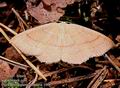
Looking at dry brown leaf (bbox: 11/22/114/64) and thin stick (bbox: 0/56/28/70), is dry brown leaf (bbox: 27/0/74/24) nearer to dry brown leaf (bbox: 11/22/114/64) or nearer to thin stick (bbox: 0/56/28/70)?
dry brown leaf (bbox: 11/22/114/64)

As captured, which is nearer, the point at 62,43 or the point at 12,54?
the point at 62,43

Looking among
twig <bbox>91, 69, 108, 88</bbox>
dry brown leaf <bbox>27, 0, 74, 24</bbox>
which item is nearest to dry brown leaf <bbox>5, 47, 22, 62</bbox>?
dry brown leaf <bbox>27, 0, 74, 24</bbox>

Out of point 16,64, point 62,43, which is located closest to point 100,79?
point 62,43

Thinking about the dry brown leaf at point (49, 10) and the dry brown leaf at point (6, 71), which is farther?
the dry brown leaf at point (49, 10)

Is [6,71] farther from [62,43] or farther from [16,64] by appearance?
[62,43]

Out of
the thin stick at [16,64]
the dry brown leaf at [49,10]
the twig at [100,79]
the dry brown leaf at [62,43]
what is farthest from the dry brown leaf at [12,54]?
the twig at [100,79]

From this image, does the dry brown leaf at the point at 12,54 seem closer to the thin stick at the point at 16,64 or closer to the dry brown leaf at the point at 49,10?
the thin stick at the point at 16,64

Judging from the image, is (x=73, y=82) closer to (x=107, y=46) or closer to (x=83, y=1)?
(x=107, y=46)

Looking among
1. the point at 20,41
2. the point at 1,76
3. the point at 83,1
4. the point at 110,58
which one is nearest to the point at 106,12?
the point at 83,1
